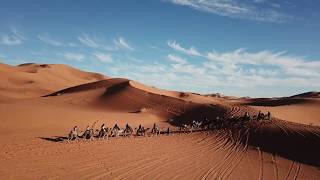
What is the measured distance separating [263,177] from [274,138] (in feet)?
30.0

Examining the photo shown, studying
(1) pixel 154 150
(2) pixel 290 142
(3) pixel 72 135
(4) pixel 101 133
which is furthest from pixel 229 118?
(3) pixel 72 135

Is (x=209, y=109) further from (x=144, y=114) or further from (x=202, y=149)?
(x=202, y=149)

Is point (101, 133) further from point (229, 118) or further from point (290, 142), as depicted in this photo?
point (229, 118)

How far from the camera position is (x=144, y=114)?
43.8m

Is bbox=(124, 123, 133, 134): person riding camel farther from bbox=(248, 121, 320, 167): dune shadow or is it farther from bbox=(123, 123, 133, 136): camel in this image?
bbox=(248, 121, 320, 167): dune shadow

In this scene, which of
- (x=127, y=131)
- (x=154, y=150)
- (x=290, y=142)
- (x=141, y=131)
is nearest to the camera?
(x=154, y=150)

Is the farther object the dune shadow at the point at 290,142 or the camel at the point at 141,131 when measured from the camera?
the camel at the point at 141,131

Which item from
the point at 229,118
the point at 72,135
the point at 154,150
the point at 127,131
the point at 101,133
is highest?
the point at 229,118

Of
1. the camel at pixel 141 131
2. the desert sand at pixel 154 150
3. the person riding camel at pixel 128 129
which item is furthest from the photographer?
the camel at pixel 141 131

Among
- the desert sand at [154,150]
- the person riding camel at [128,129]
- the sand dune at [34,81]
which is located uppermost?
the sand dune at [34,81]

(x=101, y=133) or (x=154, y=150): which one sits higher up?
(x=101, y=133)

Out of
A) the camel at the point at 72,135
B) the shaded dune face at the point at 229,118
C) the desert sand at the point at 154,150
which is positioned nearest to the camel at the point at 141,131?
the desert sand at the point at 154,150

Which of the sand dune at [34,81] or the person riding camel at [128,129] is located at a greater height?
the sand dune at [34,81]

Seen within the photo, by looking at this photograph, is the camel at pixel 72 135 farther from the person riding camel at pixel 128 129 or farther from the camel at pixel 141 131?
the camel at pixel 141 131
